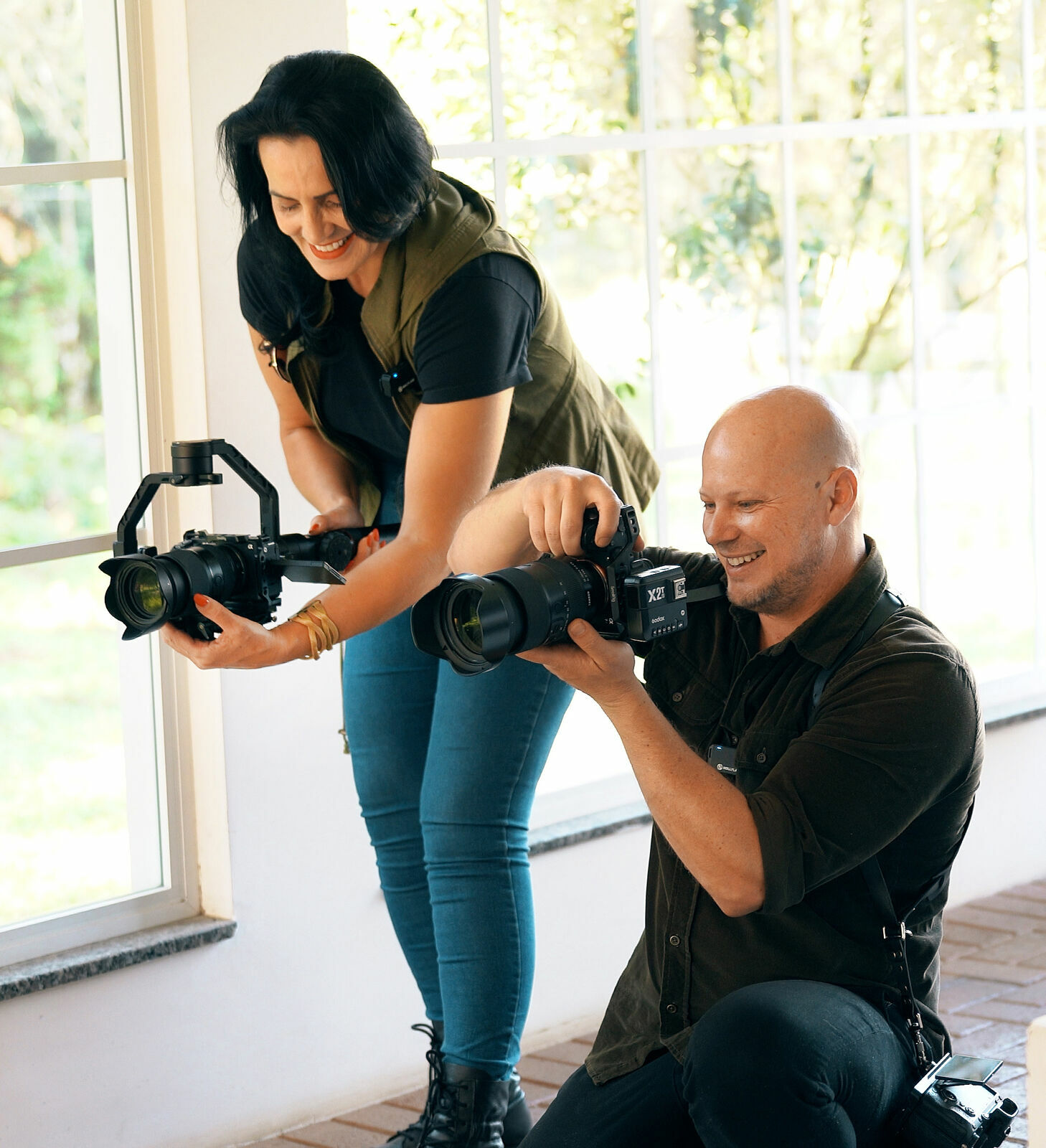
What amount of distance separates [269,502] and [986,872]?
7.16 feet

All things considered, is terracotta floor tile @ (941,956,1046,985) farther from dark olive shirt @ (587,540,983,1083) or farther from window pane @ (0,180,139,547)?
window pane @ (0,180,139,547)

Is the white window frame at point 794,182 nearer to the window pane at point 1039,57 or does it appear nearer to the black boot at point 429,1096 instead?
the window pane at point 1039,57

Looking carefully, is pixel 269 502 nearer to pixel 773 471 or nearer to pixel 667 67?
pixel 773 471

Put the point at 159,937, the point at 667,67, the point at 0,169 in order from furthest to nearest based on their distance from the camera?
the point at 667,67 → the point at 159,937 → the point at 0,169

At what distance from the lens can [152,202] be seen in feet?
7.65

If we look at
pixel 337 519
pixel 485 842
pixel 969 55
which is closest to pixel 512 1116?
pixel 485 842

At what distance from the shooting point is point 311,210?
6.23 feet

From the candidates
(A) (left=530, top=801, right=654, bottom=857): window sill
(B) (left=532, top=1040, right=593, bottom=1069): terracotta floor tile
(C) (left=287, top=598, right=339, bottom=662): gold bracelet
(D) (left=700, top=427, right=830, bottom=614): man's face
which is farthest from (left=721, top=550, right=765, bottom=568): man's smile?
(B) (left=532, top=1040, right=593, bottom=1069): terracotta floor tile

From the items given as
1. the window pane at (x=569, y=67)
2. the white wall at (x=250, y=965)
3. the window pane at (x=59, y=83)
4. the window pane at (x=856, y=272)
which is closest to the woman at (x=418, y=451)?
the white wall at (x=250, y=965)

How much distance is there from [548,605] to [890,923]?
0.49m

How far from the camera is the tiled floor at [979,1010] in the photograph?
2.48m

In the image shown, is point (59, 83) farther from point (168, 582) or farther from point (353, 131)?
point (168, 582)

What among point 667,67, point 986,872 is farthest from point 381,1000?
point 667,67

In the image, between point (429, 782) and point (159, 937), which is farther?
point (159, 937)
